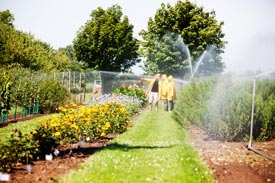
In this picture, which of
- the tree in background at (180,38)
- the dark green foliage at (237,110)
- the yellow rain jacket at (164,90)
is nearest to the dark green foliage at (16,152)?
the dark green foliage at (237,110)

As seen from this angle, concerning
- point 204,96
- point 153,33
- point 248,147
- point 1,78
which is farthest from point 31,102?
point 153,33

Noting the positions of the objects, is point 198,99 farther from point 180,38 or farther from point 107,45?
point 107,45

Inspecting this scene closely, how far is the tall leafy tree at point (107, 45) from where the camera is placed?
4719 cm

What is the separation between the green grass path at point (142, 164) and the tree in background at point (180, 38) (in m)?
27.9

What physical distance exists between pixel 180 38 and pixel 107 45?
13.7 metres

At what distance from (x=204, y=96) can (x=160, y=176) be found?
646 cm

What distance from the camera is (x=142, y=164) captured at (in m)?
7.05

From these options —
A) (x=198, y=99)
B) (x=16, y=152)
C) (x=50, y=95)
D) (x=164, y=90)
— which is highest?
(x=164, y=90)

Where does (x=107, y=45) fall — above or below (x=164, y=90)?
above

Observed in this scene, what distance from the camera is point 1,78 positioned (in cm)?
1072

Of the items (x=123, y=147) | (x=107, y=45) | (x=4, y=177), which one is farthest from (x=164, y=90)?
(x=107, y=45)

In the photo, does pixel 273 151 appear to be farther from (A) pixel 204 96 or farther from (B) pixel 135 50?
(B) pixel 135 50

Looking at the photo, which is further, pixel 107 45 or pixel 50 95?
pixel 107 45

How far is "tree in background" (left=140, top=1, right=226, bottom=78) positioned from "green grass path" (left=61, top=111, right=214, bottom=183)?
2787cm
